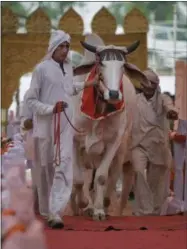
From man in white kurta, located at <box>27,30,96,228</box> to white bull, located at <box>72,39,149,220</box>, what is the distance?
571 mm

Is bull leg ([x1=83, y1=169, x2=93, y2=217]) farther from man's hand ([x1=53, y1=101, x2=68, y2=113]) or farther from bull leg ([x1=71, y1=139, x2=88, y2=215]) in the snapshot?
man's hand ([x1=53, y1=101, x2=68, y2=113])

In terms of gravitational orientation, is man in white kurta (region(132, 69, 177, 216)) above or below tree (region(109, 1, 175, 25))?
below

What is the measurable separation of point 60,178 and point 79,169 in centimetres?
167

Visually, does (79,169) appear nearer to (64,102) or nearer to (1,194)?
(64,102)

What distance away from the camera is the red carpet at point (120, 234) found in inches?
341

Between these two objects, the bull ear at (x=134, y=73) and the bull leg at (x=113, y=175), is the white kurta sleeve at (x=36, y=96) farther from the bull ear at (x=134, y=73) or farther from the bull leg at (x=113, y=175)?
the bull leg at (x=113, y=175)

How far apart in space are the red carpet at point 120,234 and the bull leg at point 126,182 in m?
1.67

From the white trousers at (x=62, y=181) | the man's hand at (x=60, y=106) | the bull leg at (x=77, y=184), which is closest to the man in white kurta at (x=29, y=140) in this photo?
the bull leg at (x=77, y=184)

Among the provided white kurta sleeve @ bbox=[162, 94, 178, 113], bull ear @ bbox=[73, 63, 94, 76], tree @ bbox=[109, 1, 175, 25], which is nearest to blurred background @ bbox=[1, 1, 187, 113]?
tree @ bbox=[109, 1, 175, 25]

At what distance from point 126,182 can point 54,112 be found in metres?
3.49

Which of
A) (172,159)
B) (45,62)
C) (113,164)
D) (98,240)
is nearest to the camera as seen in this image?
(98,240)

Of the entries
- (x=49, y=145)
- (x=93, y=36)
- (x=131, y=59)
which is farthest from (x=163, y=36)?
(x=49, y=145)

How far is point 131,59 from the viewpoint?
17547mm

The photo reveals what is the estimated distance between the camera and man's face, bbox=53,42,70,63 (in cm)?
963
